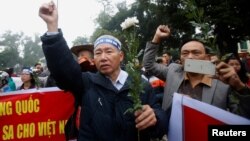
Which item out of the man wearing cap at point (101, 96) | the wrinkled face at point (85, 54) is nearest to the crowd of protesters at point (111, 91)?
the man wearing cap at point (101, 96)

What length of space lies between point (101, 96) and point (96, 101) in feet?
0.19

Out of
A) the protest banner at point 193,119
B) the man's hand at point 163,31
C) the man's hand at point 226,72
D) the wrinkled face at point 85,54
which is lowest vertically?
the protest banner at point 193,119

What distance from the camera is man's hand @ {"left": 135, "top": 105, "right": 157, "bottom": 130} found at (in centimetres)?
264

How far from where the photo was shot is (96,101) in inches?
118

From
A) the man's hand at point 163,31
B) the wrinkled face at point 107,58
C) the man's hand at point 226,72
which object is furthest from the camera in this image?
the man's hand at point 163,31

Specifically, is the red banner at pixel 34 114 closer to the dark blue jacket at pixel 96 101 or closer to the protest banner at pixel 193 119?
the dark blue jacket at pixel 96 101

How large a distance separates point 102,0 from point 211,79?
192 feet

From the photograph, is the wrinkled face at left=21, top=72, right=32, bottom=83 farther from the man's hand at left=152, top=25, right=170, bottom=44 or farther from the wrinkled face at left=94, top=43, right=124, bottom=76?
the wrinkled face at left=94, top=43, right=124, bottom=76

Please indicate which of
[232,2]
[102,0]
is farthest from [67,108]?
[102,0]

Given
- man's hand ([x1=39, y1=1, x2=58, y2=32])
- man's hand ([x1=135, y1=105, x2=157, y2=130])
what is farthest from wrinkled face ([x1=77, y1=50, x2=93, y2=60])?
man's hand ([x1=135, y1=105, x2=157, y2=130])

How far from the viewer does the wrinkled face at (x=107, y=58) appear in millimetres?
3184

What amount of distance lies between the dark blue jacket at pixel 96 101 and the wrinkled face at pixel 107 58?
0.12m

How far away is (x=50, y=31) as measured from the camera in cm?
282

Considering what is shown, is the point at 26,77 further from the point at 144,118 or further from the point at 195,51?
the point at 144,118
